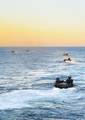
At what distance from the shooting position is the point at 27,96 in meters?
47.1

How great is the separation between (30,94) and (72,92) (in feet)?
17.9

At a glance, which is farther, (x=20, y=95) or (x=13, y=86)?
(x=13, y=86)

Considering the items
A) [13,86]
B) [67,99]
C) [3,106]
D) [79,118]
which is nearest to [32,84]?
[13,86]

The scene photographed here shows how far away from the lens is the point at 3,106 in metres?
41.1

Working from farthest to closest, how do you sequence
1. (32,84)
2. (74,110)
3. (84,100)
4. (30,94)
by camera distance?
(32,84), (30,94), (84,100), (74,110)

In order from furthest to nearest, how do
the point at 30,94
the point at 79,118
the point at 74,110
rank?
the point at 30,94 → the point at 74,110 → the point at 79,118

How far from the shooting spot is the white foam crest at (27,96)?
42112mm

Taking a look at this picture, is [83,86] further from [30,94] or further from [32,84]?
[30,94]

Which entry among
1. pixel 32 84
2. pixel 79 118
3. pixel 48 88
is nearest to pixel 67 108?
pixel 79 118

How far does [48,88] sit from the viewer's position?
55375 mm

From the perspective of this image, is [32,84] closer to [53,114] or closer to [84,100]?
[84,100]

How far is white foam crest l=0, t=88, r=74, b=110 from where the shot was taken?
42.1m

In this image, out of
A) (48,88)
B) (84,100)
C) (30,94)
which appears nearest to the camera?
(84,100)

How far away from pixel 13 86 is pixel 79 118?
21897mm
